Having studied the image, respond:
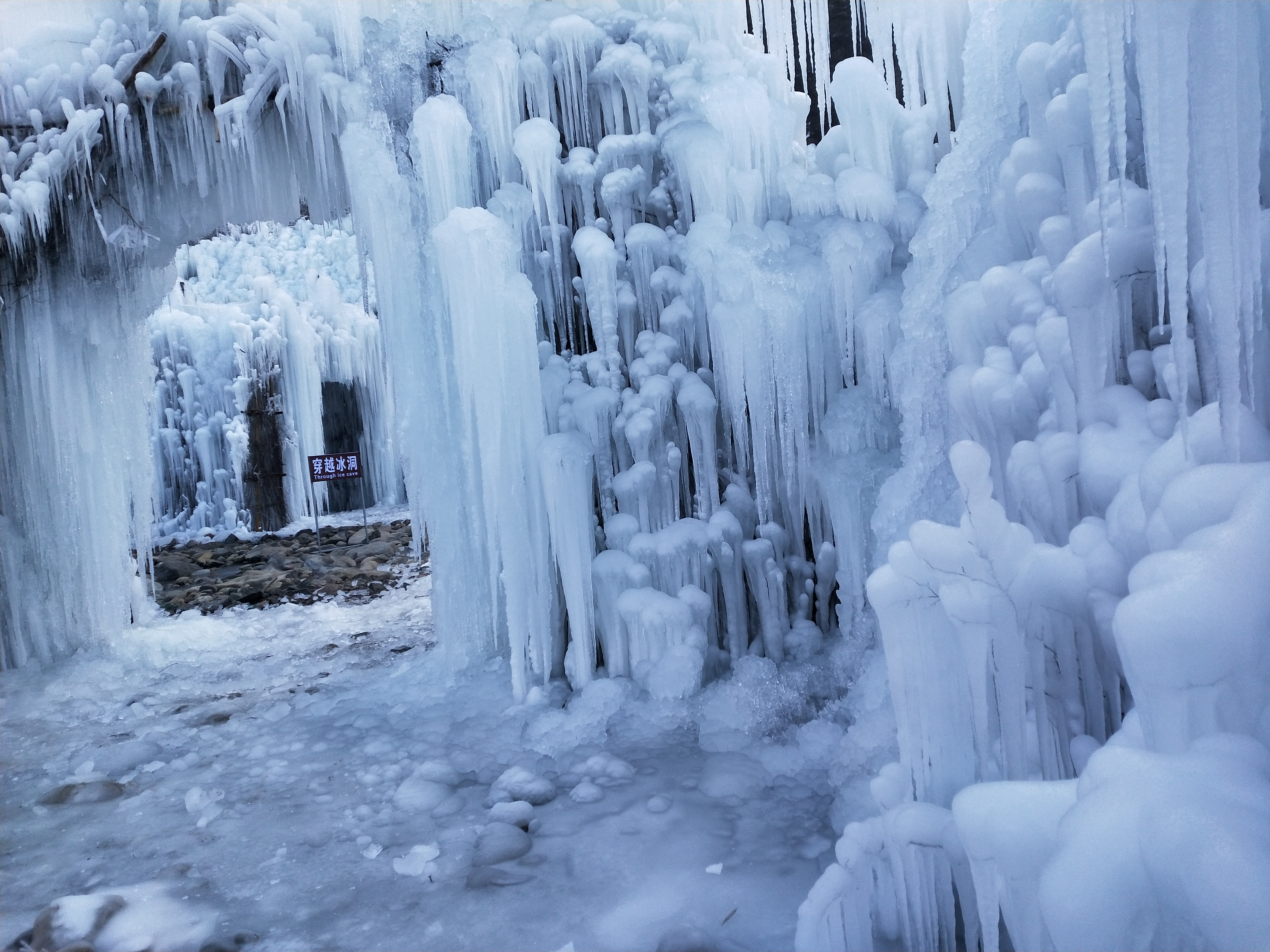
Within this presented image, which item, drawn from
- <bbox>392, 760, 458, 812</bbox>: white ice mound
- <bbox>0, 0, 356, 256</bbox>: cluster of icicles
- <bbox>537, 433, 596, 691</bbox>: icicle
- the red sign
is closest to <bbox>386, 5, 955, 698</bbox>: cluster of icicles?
<bbox>537, 433, 596, 691</bbox>: icicle

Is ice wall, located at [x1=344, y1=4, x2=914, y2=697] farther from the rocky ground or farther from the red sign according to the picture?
the red sign

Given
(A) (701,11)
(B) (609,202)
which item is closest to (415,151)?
(B) (609,202)

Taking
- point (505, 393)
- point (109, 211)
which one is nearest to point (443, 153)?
point (505, 393)

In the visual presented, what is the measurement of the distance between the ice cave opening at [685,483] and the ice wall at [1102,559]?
0.01 metres

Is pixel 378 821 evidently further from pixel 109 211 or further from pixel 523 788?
pixel 109 211

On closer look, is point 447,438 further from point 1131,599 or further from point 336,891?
point 1131,599

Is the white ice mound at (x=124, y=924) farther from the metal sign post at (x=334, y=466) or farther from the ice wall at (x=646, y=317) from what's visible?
the metal sign post at (x=334, y=466)

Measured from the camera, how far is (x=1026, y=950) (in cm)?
146

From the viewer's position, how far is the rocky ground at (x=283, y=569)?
8.38 meters

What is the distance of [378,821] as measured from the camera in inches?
125

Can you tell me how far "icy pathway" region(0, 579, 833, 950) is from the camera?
245cm

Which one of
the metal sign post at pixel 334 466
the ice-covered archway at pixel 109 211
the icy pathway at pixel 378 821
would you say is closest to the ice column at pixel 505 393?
the icy pathway at pixel 378 821

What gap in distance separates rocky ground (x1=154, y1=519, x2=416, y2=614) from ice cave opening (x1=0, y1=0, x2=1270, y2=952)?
4.09ft

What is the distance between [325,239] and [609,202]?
14.2 m
